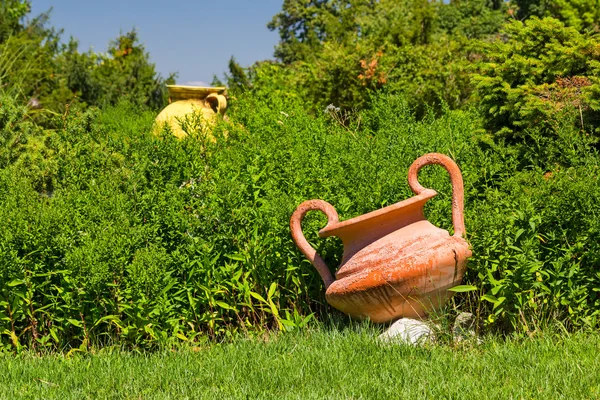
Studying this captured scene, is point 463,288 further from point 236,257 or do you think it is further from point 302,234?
point 236,257

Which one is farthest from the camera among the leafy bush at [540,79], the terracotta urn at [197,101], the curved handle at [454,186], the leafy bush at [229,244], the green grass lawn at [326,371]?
the terracotta urn at [197,101]

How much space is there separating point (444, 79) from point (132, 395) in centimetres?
884

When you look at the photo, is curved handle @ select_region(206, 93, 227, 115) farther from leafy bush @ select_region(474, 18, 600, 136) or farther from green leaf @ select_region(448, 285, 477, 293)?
green leaf @ select_region(448, 285, 477, 293)

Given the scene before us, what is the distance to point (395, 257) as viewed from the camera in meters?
4.41

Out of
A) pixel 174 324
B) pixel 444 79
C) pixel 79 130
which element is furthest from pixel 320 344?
pixel 444 79

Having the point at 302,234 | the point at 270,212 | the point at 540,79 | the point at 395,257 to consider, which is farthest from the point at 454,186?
the point at 540,79

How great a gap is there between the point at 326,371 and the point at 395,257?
2.84 feet

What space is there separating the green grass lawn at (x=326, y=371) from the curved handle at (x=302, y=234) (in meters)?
0.39

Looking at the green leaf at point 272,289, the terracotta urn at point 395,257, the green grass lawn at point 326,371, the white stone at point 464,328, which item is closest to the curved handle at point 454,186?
the terracotta urn at point 395,257

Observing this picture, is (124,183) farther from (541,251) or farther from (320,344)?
(541,251)

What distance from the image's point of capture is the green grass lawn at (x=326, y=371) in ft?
11.7

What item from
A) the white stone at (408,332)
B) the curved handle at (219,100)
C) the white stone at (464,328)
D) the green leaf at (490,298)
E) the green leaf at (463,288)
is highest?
the curved handle at (219,100)

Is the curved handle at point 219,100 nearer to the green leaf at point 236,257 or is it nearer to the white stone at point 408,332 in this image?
the green leaf at point 236,257

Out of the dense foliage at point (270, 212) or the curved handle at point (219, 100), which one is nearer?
the dense foliage at point (270, 212)
